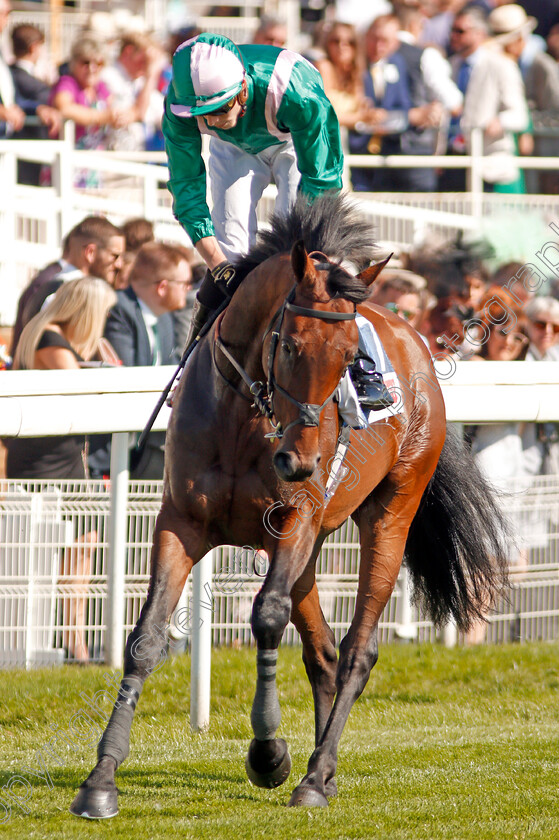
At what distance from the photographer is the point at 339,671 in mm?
4277

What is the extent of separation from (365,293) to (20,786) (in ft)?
6.82

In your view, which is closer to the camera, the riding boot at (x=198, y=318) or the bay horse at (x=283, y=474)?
the bay horse at (x=283, y=474)

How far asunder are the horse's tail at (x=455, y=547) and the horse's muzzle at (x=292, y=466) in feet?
5.92

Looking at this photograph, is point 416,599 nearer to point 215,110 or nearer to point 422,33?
point 215,110

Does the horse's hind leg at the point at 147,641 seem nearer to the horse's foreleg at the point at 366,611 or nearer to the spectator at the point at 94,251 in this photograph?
the horse's foreleg at the point at 366,611

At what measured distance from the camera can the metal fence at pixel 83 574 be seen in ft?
17.1

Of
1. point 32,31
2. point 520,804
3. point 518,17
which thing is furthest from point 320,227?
point 518,17

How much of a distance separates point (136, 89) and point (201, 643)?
7.28m

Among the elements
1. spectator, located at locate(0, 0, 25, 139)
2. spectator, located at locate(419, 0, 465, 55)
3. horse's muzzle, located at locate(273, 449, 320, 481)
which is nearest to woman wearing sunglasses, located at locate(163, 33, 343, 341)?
horse's muzzle, located at locate(273, 449, 320, 481)

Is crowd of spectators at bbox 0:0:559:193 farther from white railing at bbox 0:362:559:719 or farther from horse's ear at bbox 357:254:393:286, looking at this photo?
horse's ear at bbox 357:254:393:286

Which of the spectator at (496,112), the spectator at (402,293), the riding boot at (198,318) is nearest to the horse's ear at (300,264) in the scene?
the riding boot at (198,318)

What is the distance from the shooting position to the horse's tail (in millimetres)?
→ 4898

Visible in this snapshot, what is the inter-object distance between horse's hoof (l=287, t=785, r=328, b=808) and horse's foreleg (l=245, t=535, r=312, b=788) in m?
0.11

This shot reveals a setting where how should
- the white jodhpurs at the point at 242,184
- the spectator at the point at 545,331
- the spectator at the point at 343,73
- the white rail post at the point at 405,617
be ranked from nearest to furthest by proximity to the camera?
the white jodhpurs at the point at 242,184, the white rail post at the point at 405,617, the spectator at the point at 545,331, the spectator at the point at 343,73
